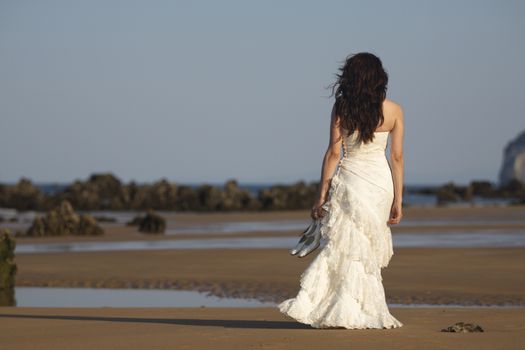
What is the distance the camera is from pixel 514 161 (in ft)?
433

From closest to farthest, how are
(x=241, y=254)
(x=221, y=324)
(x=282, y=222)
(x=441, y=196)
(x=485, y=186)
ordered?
(x=221, y=324)
(x=241, y=254)
(x=282, y=222)
(x=441, y=196)
(x=485, y=186)

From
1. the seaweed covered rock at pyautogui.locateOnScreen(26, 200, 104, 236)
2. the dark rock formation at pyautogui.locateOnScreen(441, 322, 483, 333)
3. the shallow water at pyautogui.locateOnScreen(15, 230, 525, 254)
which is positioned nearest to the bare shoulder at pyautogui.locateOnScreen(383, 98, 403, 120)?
the dark rock formation at pyautogui.locateOnScreen(441, 322, 483, 333)

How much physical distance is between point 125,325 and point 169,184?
1992 inches

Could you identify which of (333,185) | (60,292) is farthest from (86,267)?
(333,185)

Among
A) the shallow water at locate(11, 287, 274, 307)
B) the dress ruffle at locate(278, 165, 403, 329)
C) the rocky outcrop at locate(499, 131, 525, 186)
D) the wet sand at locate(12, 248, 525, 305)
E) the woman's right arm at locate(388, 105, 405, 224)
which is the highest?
the rocky outcrop at locate(499, 131, 525, 186)

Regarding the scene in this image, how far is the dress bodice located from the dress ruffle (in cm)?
21

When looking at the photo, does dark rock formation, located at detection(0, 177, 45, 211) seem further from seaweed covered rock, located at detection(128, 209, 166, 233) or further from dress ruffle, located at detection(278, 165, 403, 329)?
dress ruffle, located at detection(278, 165, 403, 329)

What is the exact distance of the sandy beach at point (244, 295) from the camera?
8.76 meters

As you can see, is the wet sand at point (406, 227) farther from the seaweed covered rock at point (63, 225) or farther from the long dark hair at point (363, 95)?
the long dark hair at point (363, 95)

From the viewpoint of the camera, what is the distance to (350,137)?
931cm

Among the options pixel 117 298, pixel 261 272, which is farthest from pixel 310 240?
pixel 261 272

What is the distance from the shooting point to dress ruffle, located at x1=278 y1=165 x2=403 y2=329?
9055 millimetres

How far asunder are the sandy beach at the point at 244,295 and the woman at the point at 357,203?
261 millimetres

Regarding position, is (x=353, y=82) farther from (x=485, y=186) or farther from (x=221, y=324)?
(x=485, y=186)
